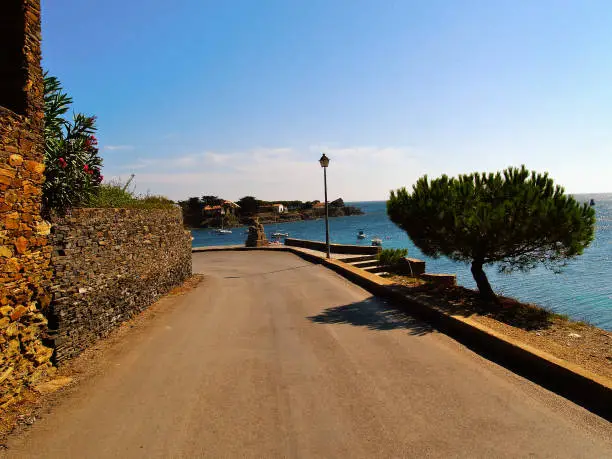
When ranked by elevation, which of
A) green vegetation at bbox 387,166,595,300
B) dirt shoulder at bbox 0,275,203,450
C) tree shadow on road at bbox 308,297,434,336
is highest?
green vegetation at bbox 387,166,595,300

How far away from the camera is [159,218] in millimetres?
12719

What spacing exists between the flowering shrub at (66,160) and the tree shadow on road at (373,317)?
6.19 meters

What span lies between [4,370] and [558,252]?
1209 cm

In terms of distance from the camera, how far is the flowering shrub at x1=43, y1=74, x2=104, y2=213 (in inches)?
292

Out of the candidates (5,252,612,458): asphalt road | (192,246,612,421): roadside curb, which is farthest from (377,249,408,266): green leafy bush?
(5,252,612,458): asphalt road

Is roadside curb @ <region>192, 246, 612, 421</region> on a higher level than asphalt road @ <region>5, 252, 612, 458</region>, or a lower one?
higher

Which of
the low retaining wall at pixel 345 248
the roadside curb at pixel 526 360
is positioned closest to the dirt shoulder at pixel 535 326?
the roadside curb at pixel 526 360

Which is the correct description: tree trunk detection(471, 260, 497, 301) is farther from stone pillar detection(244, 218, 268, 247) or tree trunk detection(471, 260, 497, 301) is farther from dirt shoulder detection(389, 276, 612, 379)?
stone pillar detection(244, 218, 268, 247)

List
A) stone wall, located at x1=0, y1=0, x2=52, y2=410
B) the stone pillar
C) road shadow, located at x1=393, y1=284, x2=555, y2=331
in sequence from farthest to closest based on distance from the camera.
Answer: the stone pillar → road shadow, located at x1=393, y1=284, x2=555, y2=331 → stone wall, located at x1=0, y1=0, x2=52, y2=410

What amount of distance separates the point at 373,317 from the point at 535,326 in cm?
368

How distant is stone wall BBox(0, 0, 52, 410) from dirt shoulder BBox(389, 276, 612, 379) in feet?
27.7

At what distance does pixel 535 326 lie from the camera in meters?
8.56

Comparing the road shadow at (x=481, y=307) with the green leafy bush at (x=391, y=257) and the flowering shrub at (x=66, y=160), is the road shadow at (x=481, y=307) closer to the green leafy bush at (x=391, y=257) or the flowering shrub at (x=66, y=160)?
the green leafy bush at (x=391, y=257)

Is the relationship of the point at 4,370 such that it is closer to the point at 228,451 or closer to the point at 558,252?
the point at 228,451
